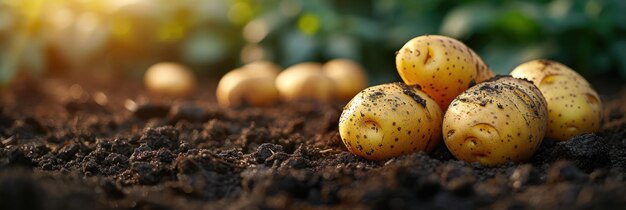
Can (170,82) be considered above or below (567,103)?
above

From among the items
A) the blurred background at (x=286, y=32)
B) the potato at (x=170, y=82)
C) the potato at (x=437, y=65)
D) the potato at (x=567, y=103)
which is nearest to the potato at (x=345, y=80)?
the blurred background at (x=286, y=32)

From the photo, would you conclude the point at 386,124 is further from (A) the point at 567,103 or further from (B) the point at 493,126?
(A) the point at 567,103

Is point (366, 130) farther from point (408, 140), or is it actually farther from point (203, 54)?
point (203, 54)

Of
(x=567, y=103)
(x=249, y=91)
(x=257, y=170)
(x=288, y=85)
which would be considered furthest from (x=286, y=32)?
(x=257, y=170)

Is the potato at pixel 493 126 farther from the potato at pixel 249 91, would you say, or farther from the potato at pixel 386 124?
the potato at pixel 249 91

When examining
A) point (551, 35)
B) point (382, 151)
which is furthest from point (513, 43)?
point (382, 151)

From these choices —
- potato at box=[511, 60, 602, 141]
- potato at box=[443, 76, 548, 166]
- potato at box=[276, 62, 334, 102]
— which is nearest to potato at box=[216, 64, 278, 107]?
potato at box=[276, 62, 334, 102]

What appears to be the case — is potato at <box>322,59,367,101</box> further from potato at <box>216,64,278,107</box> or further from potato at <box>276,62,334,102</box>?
potato at <box>216,64,278,107</box>
